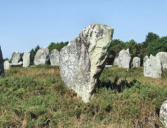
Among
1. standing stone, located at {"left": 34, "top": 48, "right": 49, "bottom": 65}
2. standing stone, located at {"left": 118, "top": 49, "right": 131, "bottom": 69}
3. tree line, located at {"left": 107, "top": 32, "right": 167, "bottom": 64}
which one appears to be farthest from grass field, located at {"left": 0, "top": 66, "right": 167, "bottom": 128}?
tree line, located at {"left": 107, "top": 32, "right": 167, "bottom": 64}

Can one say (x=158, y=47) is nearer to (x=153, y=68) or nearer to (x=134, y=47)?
(x=134, y=47)

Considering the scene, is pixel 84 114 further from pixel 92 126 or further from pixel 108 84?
pixel 108 84

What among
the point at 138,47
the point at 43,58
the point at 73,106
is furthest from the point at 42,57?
the point at 138,47

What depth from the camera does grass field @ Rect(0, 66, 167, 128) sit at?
340 inches

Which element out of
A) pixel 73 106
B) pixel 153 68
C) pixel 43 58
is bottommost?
pixel 43 58

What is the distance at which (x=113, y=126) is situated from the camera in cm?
841

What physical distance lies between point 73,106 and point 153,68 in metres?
14.4

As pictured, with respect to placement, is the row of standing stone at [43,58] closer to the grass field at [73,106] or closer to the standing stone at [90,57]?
the grass field at [73,106]

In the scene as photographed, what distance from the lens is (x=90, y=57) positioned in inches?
433

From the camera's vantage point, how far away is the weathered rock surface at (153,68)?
23.2 m

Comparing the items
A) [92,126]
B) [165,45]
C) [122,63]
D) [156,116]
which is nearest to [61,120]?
[92,126]

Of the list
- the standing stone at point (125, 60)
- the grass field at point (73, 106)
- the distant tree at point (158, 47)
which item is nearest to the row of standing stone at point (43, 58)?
the standing stone at point (125, 60)

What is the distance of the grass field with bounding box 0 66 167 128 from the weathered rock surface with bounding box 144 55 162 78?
11580 mm

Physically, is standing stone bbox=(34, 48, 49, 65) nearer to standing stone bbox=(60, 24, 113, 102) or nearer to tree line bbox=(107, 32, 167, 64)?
standing stone bbox=(60, 24, 113, 102)
